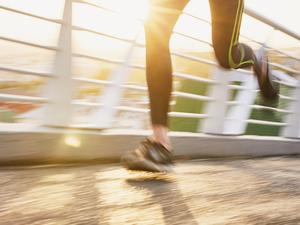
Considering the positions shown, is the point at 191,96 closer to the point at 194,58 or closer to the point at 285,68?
the point at 194,58

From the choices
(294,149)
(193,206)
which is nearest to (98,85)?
(193,206)

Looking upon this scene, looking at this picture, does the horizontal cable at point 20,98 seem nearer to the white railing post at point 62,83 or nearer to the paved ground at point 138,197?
the white railing post at point 62,83

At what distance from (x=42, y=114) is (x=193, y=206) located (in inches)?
40.1

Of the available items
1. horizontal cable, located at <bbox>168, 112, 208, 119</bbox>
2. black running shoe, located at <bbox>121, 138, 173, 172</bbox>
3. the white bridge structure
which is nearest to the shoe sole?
black running shoe, located at <bbox>121, 138, 173, 172</bbox>

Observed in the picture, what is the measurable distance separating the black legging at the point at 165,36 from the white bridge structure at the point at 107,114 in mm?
504

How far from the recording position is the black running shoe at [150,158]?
188 cm

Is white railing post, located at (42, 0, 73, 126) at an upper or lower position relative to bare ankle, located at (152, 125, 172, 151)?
upper

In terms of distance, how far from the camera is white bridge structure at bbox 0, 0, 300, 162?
2123mm

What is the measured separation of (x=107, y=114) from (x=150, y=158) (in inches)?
31.8

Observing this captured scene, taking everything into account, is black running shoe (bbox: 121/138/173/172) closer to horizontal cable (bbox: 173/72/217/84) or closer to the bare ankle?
the bare ankle

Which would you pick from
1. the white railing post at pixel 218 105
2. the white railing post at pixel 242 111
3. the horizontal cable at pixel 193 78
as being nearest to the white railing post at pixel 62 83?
the horizontal cable at pixel 193 78

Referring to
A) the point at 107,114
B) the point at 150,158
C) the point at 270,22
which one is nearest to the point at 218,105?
the point at 270,22

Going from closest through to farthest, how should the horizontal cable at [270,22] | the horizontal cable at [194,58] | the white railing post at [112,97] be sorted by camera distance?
the white railing post at [112,97] < the horizontal cable at [194,58] < the horizontal cable at [270,22]

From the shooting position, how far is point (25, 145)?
2.06m
